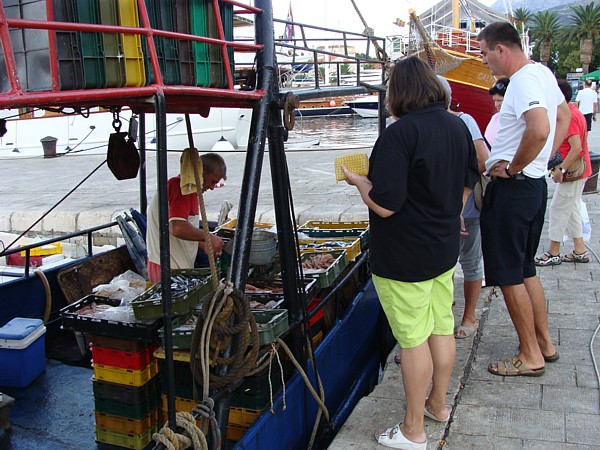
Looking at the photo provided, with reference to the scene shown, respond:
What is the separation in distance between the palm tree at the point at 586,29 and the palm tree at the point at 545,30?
6.68 feet

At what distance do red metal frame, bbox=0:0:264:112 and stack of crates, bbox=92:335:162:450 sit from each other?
1.41 m

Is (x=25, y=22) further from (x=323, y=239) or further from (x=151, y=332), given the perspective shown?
(x=323, y=239)

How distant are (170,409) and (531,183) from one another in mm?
2566

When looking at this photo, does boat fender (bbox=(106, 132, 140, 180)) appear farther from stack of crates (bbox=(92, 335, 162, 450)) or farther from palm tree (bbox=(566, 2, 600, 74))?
palm tree (bbox=(566, 2, 600, 74))

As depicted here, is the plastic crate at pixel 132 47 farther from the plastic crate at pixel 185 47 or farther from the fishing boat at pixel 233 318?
the plastic crate at pixel 185 47

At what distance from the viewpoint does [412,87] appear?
3.04 m

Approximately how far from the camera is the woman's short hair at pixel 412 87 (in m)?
3.04

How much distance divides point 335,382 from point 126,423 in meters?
A: 1.57

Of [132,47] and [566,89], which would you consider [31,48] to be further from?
[566,89]

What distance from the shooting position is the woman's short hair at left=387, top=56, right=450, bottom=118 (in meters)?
3.04

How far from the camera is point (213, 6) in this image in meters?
2.91

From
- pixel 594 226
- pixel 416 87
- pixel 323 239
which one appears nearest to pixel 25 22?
pixel 416 87

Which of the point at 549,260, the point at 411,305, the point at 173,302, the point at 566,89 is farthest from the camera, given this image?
the point at 549,260

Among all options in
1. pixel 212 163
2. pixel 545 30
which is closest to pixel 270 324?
pixel 212 163
